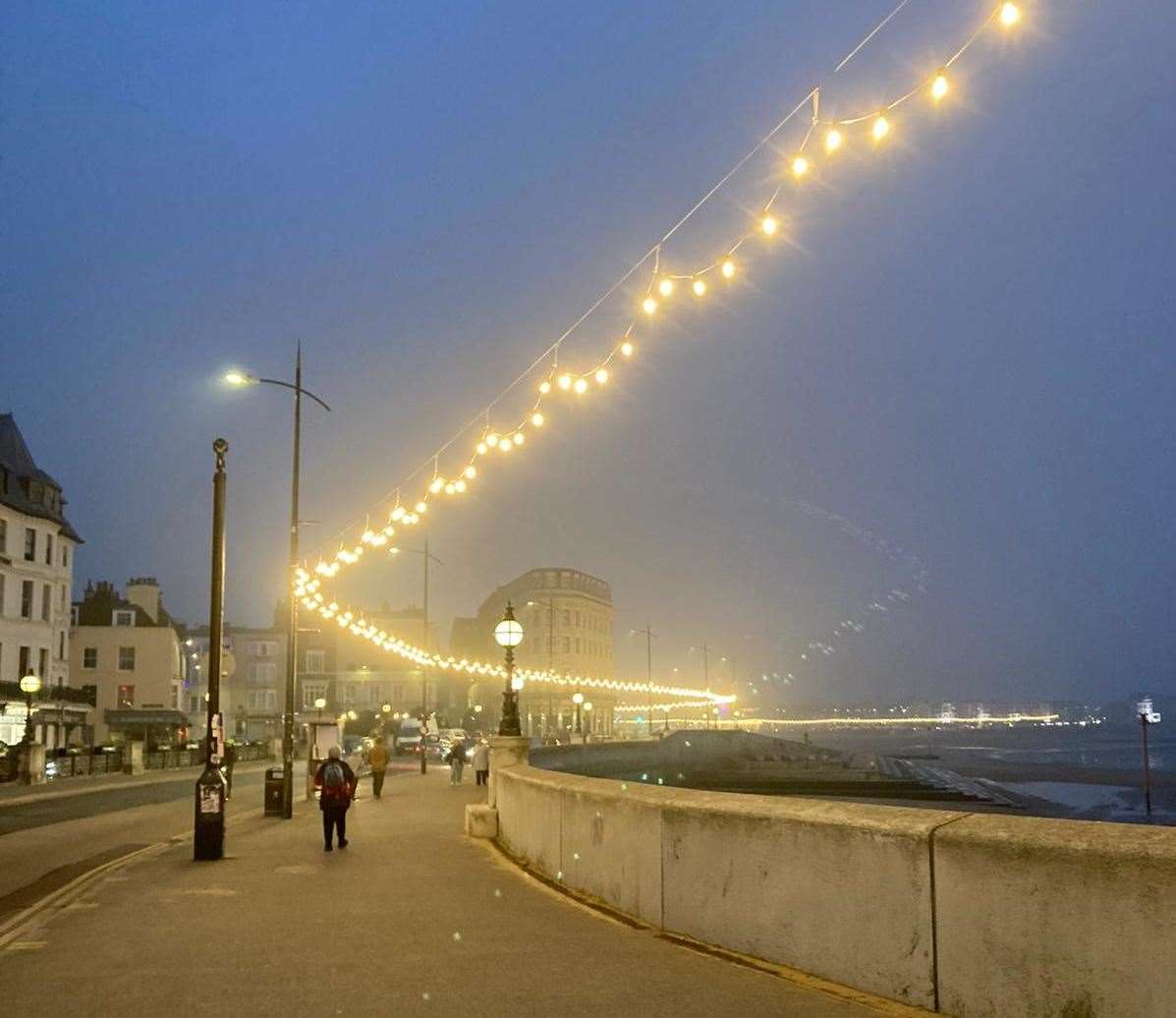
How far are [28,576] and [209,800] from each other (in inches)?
1825

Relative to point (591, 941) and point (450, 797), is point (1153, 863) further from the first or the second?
point (450, 797)

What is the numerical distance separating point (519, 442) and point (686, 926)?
47.7 ft

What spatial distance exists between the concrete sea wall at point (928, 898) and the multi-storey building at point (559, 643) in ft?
351

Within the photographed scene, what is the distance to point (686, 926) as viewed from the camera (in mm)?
9836

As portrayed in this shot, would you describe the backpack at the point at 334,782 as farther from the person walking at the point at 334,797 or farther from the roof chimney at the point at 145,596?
the roof chimney at the point at 145,596

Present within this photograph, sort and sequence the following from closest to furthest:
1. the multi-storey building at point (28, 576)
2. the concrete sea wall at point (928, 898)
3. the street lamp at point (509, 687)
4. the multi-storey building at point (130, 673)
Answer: the concrete sea wall at point (928, 898) < the street lamp at point (509, 687) < the multi-storey building at point (28, 576) < the multi-storey building at point (130, 673)

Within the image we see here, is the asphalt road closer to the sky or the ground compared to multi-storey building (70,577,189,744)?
closer to the ground

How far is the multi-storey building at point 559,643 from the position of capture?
12400cm

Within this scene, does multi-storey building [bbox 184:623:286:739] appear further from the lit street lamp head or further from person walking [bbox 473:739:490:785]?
the lit street lamp head

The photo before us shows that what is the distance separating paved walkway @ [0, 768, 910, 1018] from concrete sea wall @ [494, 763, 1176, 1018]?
33 cm

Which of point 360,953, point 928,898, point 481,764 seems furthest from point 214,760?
point 481,764

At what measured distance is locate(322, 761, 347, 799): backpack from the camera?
18.5 metres

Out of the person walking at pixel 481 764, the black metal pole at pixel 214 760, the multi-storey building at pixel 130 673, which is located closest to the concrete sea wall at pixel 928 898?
the black metal pole at pixel 214 760

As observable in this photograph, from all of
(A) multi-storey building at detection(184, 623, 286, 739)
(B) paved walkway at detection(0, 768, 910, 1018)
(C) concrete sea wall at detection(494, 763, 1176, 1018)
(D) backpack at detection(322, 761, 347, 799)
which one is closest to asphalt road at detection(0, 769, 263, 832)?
(D) backpack at detection(322, 761, 347, 799)
